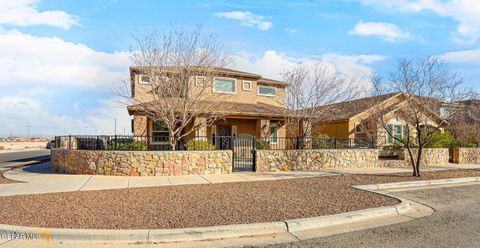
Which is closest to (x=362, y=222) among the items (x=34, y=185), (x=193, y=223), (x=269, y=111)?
(x=193, y=223)

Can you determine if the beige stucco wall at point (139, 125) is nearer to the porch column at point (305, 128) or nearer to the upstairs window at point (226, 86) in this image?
the upstairs window at point (226, 86)

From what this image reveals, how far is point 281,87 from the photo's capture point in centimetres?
2498

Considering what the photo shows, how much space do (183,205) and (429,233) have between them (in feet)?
16.5

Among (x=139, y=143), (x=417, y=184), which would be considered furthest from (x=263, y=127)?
(x=417, y=184)

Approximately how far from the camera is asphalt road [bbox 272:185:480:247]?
4938 millimetres

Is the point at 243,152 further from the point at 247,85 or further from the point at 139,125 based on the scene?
the point at 247,85

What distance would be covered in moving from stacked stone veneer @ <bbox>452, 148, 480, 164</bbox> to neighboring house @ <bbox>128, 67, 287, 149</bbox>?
1165 cm

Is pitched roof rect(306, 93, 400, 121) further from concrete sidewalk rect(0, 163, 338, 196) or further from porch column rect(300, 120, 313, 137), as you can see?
concrete sidewalk rect(0, 163, 338, 196)

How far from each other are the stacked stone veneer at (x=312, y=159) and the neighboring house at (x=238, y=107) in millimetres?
4562

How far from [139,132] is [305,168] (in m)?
10.6

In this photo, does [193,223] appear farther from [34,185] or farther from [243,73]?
[243,73]

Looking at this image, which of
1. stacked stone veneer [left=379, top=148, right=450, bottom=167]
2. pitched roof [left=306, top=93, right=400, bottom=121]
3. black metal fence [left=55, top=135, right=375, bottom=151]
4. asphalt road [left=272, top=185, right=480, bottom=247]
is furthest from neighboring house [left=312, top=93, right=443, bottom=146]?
asphalt road [left=272, top=185, right=480, bottom=247]

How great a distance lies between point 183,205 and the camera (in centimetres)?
700

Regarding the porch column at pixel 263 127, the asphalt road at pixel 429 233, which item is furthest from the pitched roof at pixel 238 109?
the asphalt road at pixel 429 233
